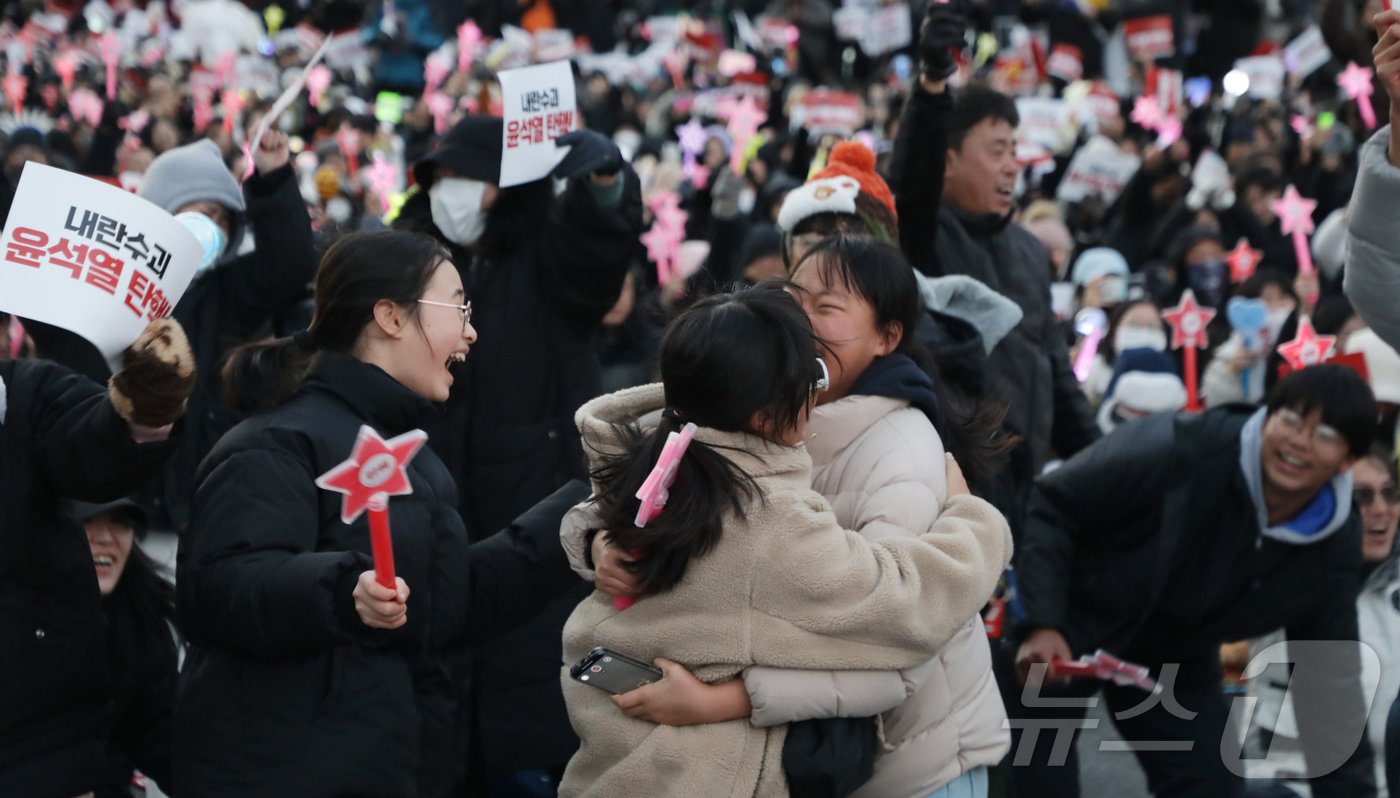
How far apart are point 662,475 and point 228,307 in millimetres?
2837

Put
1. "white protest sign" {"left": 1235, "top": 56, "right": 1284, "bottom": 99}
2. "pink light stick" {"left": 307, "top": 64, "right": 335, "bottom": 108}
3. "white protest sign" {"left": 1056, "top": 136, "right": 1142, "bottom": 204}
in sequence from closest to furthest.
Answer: "white protest sign" {"left": 1056, "top": 136, "right": 1142, "bottom": 204} → "white protest sign" {"left": 1235, "top": 56, "right": 1284, "bottom": 99} → "pink light stick" {"left": 307, "top": 64, "right": 335, "bottom": 108}

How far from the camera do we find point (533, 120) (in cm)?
447

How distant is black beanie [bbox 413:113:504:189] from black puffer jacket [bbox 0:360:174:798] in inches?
60.7

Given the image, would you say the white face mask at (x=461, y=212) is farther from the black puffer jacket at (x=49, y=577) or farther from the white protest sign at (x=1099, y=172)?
the white protest sign at (x=1099, y=172)

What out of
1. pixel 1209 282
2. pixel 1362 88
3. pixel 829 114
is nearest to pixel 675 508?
pixel 1209 282

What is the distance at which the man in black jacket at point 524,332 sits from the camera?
4.17 metres

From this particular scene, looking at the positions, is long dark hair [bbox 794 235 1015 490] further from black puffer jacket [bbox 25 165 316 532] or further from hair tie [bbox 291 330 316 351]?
black puffer jacket [bbox 25 165 316 532]

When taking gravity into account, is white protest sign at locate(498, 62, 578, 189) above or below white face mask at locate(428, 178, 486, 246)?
above

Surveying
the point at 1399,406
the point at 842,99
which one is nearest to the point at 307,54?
the point at 842,99

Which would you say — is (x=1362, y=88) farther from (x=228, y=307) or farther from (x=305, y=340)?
(x=305, y=340)

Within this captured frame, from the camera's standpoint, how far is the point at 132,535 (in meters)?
3.74

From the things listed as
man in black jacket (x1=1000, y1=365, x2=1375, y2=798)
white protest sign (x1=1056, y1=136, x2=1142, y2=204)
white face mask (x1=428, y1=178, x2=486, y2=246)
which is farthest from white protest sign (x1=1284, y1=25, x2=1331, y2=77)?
white face mask (x1=428, y1=178, x2=486, y2=246)

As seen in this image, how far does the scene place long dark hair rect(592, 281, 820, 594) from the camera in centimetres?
262

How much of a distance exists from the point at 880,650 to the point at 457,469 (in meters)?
1.93
